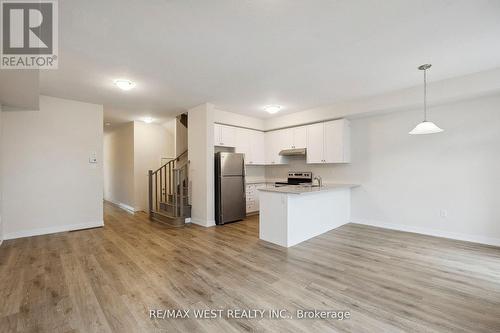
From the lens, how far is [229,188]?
5.21m

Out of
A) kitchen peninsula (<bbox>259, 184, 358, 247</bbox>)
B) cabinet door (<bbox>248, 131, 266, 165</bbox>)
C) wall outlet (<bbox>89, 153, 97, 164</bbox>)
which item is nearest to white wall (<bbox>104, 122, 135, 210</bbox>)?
wall outlet (<bbox>89, 153, 97, 164</bbox>)

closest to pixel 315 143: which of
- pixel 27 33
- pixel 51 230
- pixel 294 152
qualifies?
pixel 294 152

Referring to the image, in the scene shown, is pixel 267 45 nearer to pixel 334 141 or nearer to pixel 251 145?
pixel 334 141

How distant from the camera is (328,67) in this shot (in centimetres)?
322

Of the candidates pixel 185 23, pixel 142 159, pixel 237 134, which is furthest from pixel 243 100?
pixel 142 159

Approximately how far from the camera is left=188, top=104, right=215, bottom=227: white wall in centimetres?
492

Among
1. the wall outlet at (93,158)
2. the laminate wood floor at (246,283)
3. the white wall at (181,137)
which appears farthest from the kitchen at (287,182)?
the wall outlet at (93,158)

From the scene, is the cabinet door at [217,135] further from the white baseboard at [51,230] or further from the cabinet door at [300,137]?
the white baseboard at [51,230]

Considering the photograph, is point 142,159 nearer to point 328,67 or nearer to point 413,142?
point 328,67

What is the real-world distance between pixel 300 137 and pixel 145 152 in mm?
4745

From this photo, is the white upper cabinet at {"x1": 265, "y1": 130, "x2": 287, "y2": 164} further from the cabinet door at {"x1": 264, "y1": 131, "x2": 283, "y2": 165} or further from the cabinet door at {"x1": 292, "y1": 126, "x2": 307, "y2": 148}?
the cabinet door at {"x1": 292, "y1": 126, "x2": 307, "y2": 148}

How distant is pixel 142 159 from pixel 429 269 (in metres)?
7.07

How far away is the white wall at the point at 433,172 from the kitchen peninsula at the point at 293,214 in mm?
1125

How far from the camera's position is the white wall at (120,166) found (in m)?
6.88
